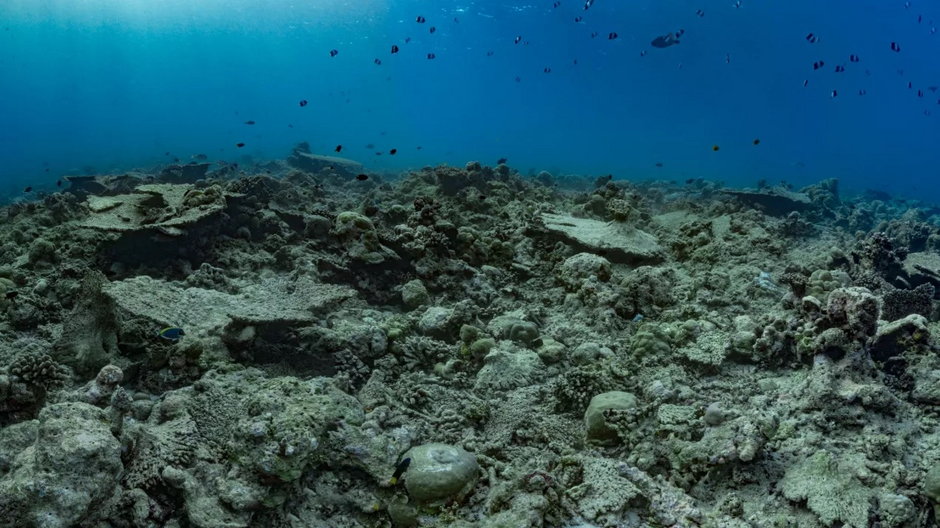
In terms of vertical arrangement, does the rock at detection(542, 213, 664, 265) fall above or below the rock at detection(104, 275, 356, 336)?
above

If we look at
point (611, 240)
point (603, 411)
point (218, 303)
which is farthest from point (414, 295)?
point (611, 240)

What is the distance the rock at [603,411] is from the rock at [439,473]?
1.30 metres

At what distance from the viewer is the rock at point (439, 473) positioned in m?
3.95

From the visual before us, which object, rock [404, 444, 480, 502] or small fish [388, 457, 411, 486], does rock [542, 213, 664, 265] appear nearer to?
rock [404, 444, 480, 502]

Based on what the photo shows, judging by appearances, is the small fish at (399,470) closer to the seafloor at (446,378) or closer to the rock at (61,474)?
the seafloor at (446,378)

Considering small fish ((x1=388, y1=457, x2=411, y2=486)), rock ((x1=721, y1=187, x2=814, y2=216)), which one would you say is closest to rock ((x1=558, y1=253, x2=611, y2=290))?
small fish ((x1=388, y1=457, x2=411, y2=486))

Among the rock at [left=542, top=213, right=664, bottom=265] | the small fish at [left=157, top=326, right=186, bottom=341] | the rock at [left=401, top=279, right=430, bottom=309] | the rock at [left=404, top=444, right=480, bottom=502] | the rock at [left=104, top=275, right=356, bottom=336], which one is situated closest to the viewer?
the rock at [left=404, top=444, right=480, bottom=502]

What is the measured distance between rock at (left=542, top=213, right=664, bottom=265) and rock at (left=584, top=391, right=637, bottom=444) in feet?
12.9

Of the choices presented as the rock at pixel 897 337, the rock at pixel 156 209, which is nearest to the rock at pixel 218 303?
the rock at pixel 156 209

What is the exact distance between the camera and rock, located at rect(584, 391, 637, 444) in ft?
15.7

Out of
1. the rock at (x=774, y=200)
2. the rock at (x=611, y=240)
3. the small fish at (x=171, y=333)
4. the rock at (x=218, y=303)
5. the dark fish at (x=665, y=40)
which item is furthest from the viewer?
the dark fish at (x=665, y=40)

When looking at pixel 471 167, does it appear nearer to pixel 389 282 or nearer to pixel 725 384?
pixel 389 282

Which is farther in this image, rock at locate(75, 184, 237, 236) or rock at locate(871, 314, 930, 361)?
rock at locate(75, 184, 237, 236)

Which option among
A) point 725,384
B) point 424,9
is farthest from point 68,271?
point 424,9
